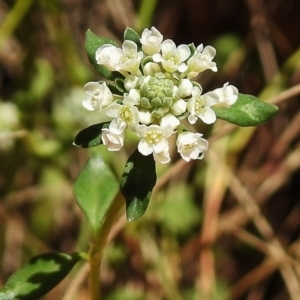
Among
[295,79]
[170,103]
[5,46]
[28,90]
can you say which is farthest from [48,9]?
[170,103]

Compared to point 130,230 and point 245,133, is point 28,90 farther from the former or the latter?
point 245,133

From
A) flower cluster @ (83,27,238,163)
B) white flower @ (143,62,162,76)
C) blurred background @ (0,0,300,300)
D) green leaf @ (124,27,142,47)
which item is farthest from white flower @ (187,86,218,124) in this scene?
blurred background @ (0,0,300,300)

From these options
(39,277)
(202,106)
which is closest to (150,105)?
(202,106)

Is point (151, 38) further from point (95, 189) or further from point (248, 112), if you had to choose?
point (95, 189)

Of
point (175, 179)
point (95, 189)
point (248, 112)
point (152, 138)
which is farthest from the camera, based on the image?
point (175, 179)

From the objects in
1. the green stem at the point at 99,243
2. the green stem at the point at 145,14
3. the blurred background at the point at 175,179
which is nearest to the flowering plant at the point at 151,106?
the green stem at the point at 99,243
